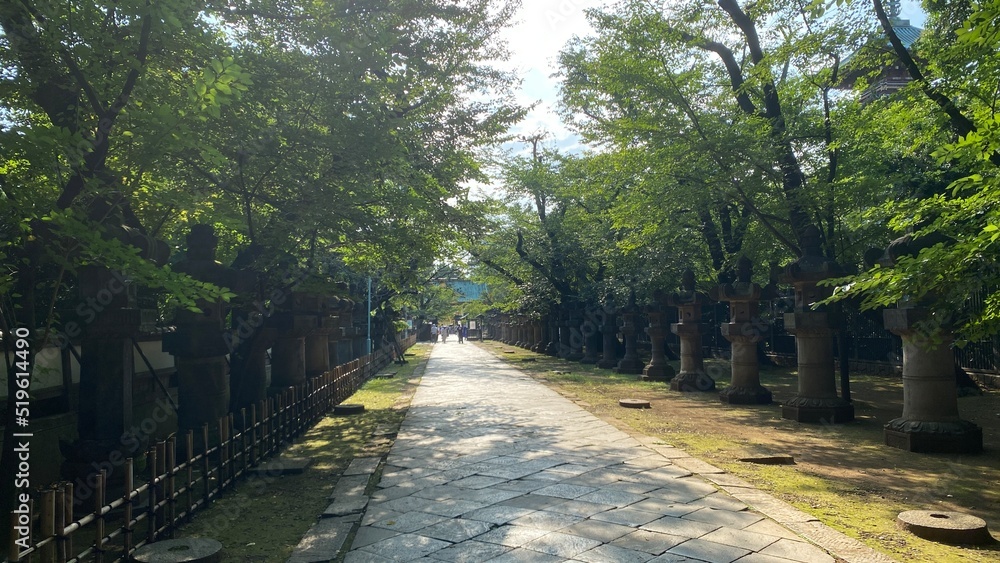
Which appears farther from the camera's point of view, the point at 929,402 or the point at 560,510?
the point at 929,402

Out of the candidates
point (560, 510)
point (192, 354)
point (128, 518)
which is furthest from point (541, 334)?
point (128, 518)

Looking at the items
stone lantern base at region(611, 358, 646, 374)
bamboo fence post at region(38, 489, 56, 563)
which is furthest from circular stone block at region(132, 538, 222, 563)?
stone lantern base at region(611, 358, 646, 374)

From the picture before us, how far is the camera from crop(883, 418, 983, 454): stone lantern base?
793cm

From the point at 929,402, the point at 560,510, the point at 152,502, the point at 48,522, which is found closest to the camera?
the point at 48,522

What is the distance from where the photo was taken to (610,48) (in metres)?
14.2

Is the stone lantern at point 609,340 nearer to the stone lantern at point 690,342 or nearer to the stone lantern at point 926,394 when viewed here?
the stone lantern at point 690,342

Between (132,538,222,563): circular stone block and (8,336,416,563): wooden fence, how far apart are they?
0.41 ft

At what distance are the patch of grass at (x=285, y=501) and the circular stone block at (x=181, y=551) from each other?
201 millimetres

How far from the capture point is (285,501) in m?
A: 6.45

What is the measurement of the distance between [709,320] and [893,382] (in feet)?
29.7

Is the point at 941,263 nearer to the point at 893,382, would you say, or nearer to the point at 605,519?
the point at 605,519

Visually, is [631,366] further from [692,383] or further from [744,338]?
[744,338]

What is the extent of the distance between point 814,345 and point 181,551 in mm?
9611

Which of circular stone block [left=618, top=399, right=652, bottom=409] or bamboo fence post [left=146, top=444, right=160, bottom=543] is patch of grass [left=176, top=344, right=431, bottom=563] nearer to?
bamboo fence post [left=146, top=444, right=160, bottom=543]
